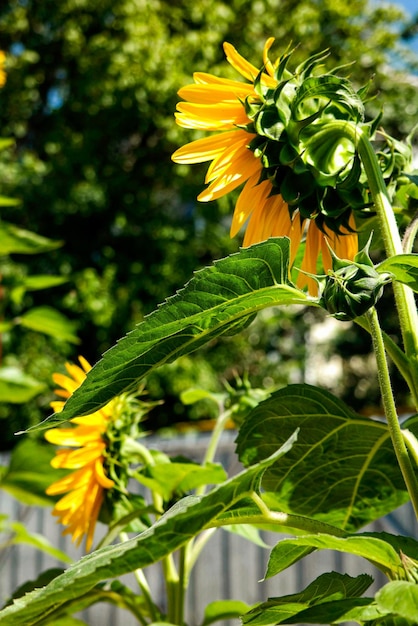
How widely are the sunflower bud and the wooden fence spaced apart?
177 centimetres

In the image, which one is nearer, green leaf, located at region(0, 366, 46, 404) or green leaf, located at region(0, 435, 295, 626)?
green leaf, located at region(0, 435, 295, 626)

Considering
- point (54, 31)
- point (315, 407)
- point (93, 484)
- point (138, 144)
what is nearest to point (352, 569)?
point (93, 484)

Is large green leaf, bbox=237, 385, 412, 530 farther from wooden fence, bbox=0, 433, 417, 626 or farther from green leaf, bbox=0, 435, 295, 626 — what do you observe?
wooden fence, bbox=0, 433, 417, 626

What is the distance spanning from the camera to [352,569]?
240 cm

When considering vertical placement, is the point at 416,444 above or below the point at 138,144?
below

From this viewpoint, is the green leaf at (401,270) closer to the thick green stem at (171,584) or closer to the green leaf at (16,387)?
the thick green stem at (171,584)

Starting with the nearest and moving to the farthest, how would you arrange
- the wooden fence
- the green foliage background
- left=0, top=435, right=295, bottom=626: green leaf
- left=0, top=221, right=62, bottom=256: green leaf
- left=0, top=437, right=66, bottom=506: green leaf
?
1. left=0, top=435, right=295, bottom=626: green leaf
2. left=0, top=437, right=66, bottom=506: green leaf
3. left=0, top=221, right=62, bottom=256: green leaf
4. the wooden fence
5. the green foliage background

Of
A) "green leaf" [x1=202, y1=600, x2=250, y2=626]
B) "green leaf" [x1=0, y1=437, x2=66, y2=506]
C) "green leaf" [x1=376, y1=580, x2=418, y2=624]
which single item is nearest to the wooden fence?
"green leaf" [x1=0, y1=437, x2=66, y2=506]

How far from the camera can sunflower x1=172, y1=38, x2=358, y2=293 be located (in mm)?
454

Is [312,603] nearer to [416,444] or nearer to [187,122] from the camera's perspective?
[416,444]

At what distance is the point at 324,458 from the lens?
495 mm

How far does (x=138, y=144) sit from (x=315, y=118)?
5463mm

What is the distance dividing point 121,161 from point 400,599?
18.1 ft

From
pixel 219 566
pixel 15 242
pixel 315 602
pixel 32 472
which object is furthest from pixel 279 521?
pixel 219 566
